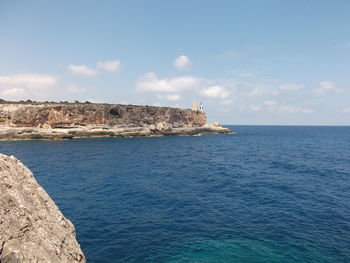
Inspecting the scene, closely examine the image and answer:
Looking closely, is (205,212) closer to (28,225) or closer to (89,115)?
(28,225)

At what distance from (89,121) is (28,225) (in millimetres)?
109649

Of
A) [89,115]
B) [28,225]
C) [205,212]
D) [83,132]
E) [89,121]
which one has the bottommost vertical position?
[205,212]

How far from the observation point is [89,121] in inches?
4412

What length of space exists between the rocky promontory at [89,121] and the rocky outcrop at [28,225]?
95.1 meters

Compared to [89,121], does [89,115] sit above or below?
above

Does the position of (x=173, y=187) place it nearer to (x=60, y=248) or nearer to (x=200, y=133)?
(x=60, y=248)

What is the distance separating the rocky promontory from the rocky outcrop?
95120 millimetres

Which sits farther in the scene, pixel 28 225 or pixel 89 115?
pixel 89 115

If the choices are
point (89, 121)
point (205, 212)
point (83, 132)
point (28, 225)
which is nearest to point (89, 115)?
point (89, 121)

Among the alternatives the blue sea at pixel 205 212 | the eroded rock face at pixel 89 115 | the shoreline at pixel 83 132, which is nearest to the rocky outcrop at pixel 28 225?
the blue sea at pixel 205 212

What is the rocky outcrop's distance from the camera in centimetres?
809

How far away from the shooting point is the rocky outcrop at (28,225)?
8086 millimetres

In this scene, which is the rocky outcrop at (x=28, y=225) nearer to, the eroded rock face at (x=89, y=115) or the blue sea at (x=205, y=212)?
the blue sea at (x=205, y=212)

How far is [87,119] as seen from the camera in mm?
111125
